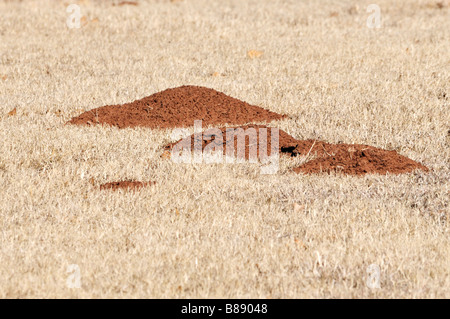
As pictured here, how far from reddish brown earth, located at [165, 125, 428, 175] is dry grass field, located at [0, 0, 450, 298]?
0.70 feet

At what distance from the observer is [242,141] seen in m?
7.55

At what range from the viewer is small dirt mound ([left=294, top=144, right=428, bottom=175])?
21.6 feet

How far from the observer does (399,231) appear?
4.97 m

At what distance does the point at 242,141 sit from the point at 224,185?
1500mm

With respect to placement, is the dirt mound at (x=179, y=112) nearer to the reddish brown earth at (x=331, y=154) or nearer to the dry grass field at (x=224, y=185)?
the dry grass field at (x=224, y=185)

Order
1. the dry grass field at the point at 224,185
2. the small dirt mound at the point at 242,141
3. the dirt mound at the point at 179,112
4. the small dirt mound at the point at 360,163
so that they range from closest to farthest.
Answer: the dry grass field at the point at 224,185, the small dirt mound at the point at 360,163, the small dirt mound at the point at 242,141, the dirt mound at the point at 179,112

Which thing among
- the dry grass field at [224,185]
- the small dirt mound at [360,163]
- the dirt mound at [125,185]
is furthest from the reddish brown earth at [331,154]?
the dirt mound at [125,185]

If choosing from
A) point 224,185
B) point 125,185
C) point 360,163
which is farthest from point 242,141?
point 125,185

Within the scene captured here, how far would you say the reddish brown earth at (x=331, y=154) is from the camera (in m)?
6.64

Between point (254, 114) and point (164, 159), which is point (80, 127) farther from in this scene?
point (254, 114)

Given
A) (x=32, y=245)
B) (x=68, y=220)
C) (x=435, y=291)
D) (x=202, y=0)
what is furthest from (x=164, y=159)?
(x=202, y=0)

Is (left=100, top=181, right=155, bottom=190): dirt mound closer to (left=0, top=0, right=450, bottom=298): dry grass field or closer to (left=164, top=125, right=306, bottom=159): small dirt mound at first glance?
(left=0, top=0, right=450, bottom=298): dry grass field

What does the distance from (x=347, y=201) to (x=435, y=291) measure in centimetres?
180
